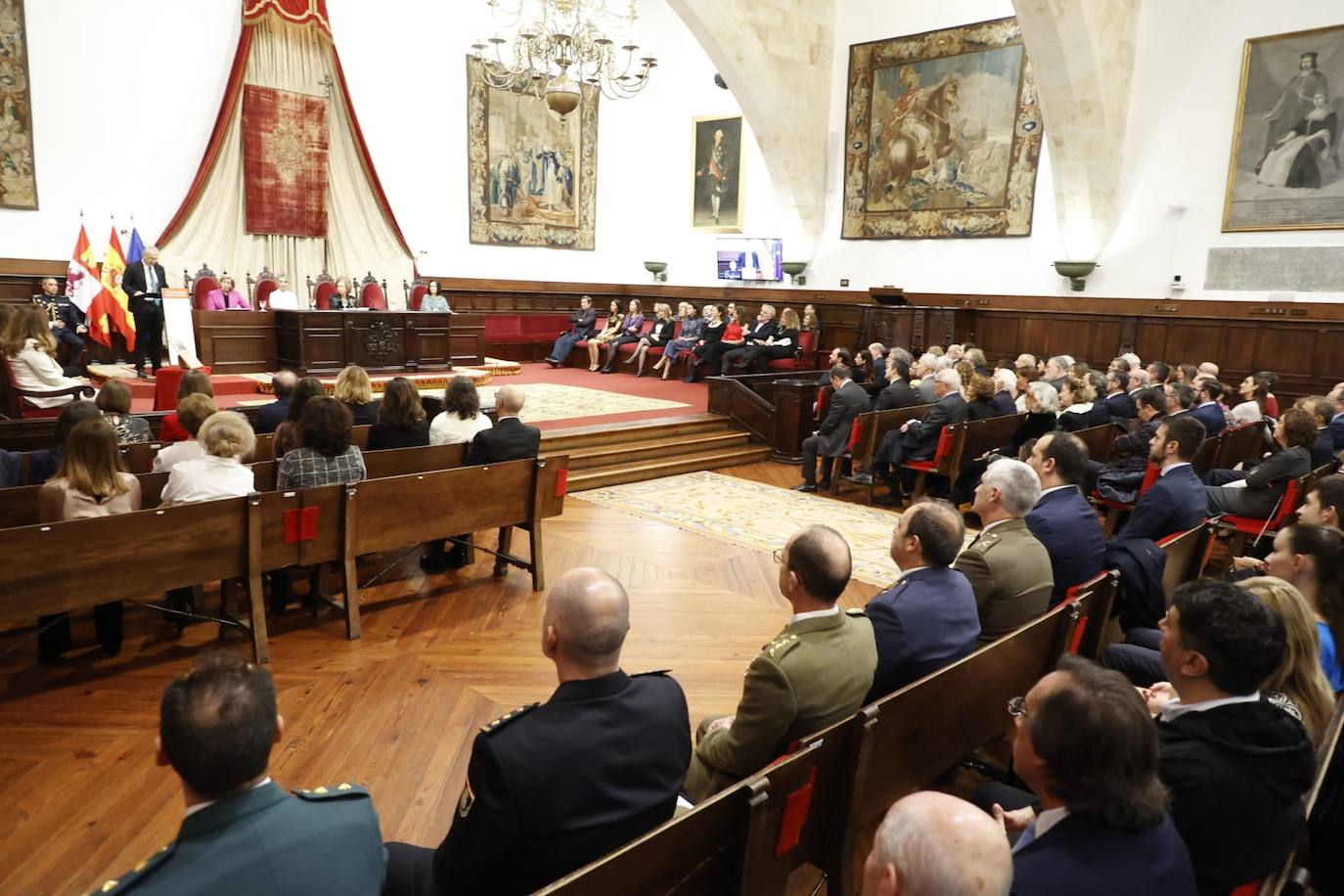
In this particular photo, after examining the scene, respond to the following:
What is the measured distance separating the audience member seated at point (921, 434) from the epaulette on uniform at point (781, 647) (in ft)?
15.4

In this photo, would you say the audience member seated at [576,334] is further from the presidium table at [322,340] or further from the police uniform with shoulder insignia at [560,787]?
the police uniform with shoulder insignia at [560,787]

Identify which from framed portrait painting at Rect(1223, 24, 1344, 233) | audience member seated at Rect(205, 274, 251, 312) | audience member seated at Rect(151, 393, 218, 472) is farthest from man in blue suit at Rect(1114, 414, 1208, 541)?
audience member seated at Rect(205, 274, 251, 312)

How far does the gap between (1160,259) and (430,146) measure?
408 inches

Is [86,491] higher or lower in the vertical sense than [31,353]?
lower

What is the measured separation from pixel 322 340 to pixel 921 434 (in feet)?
22.0

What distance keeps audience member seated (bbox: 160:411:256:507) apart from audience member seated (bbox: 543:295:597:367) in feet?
33.6

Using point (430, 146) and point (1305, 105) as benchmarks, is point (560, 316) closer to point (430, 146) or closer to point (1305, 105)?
point (430, 146)

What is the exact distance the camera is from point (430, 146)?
42.6 feet

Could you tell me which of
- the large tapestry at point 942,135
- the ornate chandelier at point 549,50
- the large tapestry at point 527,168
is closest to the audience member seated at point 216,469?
the ornate chandelier at point 549,50

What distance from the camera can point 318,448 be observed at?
3.94 m

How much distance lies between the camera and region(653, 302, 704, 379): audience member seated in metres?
12.6

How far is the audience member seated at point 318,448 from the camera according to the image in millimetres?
3916

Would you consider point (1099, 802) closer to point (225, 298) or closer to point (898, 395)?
point (898, 395)

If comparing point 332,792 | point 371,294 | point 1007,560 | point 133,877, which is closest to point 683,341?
point 371,294
